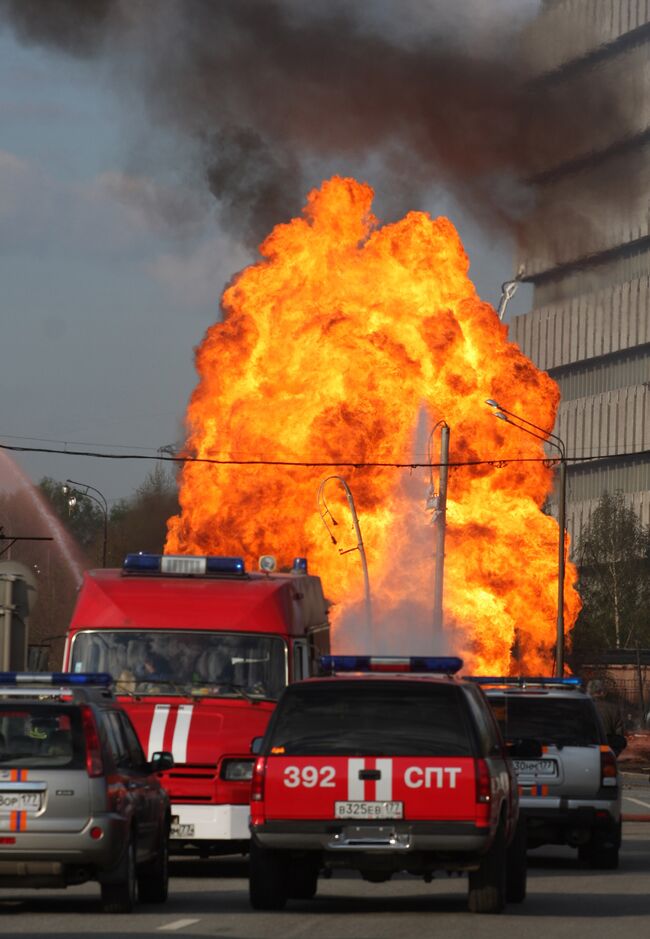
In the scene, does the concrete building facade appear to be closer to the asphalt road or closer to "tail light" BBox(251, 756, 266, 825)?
the asphalt road

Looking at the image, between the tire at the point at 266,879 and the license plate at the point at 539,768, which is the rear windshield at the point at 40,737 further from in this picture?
the license plate at the point at 539,768

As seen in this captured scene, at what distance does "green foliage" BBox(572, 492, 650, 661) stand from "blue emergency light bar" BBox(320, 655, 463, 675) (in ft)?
251

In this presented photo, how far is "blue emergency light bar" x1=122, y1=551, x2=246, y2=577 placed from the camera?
20.0m

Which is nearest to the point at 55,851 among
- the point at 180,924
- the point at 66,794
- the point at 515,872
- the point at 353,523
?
the point at 66,794

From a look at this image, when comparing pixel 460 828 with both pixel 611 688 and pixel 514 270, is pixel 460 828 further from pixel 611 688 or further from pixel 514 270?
pixel 514 270

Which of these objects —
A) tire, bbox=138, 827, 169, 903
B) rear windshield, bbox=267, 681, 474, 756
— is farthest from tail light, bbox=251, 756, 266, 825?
tire, bbox=138, 827, 169, 903

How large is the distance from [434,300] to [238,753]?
1345 inches

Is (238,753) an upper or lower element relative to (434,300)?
lower

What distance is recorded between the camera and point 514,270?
11288 centimetres

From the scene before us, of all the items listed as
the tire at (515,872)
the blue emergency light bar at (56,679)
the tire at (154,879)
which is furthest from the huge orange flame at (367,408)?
the blue emergency light bar at (56,679)

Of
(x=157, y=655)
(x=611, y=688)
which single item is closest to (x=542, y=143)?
(x=611, y=688)

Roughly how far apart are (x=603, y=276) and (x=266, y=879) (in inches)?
3756

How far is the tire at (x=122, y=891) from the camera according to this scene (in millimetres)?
14891

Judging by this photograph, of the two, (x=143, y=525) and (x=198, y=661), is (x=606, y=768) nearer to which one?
(x=198, y=661)
